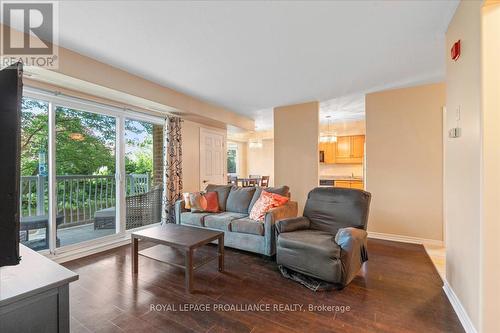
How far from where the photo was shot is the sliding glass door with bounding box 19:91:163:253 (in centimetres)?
299

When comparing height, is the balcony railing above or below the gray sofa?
above

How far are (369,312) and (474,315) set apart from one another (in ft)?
2.25

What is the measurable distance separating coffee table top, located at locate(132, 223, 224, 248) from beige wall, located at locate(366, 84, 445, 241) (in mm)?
3007

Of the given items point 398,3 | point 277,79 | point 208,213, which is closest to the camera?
point 398,3

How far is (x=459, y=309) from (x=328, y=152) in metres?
5.29

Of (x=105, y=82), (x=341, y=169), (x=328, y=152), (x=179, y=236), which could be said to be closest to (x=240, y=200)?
(x=179, y=236)

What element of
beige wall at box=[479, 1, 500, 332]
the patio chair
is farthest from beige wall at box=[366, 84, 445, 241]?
the patio chair

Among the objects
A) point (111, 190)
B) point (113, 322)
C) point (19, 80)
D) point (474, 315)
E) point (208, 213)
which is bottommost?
point (113, 322)

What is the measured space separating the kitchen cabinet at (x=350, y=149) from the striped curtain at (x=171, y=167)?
14.9 ft

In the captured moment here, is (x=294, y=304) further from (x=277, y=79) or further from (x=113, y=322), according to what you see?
(x=277, y=79)

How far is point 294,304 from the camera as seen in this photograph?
6.82 feet

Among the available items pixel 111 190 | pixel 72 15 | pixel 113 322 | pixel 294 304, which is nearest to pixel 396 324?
pixel 294 304

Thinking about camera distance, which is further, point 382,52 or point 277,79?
point 277,79

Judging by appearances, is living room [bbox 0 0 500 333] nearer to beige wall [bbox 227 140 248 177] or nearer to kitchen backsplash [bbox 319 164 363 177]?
kitchen backsplash [bbox 319 164 363 177]
